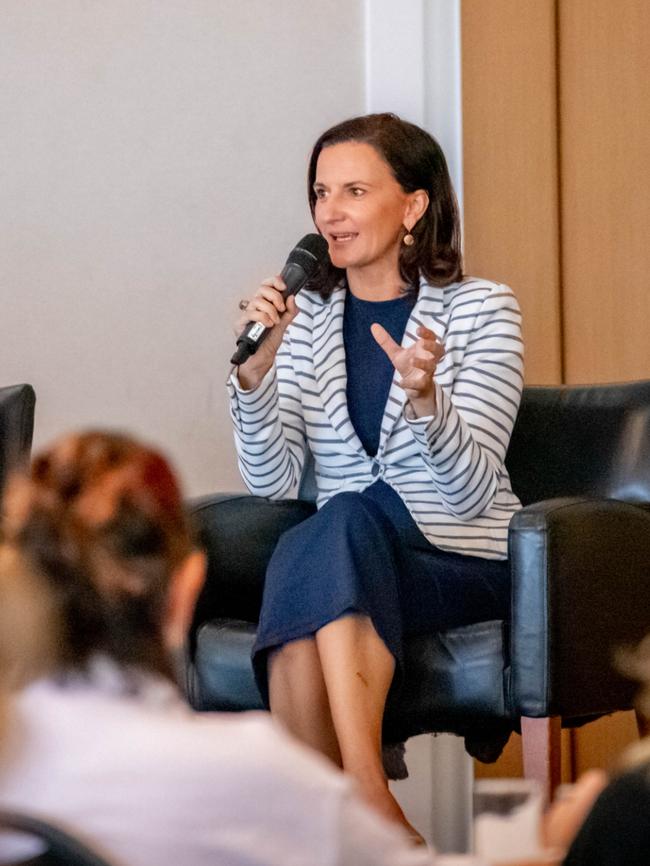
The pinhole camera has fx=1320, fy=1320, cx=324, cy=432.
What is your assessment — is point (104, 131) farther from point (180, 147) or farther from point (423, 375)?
point (423, 375)

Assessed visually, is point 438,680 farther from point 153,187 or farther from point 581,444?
point 153,187

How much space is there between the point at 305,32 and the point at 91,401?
1057 millimetres

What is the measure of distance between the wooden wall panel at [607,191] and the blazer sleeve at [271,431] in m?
0.98

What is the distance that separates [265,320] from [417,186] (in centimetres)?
55

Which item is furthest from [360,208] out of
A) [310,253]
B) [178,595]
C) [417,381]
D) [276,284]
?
[178,595]

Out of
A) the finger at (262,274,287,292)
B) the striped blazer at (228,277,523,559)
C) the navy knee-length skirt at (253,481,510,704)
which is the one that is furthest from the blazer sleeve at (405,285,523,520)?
the finger at (262,274,287,292)

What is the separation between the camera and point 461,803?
10.6 ft

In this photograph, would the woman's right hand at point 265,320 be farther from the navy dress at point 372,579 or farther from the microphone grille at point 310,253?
the navy dress at point 372,579

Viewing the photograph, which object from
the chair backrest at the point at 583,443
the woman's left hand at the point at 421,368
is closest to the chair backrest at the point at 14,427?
the woman's left hand at the point at 421,368

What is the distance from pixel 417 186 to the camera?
2643 mm

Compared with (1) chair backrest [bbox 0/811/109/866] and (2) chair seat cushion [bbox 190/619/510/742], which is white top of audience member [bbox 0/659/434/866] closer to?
(1) chair backrest [bbox 0/811/109/866]

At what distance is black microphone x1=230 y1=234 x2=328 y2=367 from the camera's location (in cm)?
227

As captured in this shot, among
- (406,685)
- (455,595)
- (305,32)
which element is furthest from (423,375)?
(305,32)

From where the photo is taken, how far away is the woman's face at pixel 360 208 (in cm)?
257
